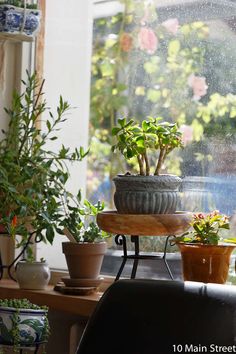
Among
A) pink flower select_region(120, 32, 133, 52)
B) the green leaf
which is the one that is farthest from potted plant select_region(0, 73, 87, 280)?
the green leaf

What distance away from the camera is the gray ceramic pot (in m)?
2.90

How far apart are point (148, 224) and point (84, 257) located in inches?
19.3

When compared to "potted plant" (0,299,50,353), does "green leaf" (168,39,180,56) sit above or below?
above

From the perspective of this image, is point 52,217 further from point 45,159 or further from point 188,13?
point 188,13

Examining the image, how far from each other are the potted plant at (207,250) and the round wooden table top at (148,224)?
49 mm

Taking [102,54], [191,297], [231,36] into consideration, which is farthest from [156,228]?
[102,54]

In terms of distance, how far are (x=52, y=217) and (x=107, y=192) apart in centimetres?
33

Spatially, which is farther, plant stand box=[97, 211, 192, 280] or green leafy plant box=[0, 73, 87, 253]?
green leafy plant box=[0, 73, 87, 253]

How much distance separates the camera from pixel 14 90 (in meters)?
3.53

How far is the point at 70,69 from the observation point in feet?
12.2

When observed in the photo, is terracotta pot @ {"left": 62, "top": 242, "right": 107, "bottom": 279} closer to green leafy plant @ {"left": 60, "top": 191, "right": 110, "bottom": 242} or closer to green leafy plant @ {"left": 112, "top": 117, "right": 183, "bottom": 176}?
green leafy plant @ {"left": 60, "top": 191, "right": 110, "bottom": 242}

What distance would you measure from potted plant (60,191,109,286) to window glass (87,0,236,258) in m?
0.19

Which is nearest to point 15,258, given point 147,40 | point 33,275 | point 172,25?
point 33,275

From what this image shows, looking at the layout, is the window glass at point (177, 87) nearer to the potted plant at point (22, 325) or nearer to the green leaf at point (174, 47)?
the green leaf at point (174, 47)
